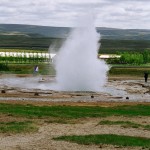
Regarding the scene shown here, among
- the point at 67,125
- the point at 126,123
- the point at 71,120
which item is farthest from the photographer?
the point at 71,120

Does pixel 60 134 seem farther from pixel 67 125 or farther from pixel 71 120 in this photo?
pixel 71 120

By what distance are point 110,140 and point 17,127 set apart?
6.36 meters

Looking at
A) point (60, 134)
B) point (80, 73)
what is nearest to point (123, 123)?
point (60, 134)

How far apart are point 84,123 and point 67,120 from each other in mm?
1645

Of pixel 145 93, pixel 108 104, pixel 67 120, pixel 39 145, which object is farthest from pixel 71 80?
pixel 39 145

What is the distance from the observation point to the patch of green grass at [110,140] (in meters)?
23.5

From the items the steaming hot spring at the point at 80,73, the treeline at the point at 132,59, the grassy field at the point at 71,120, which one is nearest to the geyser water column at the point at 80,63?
the steaming hot spring at the point at 80,73

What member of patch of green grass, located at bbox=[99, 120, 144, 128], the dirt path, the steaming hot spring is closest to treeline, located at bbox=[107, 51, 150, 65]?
the steaming hot spring

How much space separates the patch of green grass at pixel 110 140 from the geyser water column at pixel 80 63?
3583 cm

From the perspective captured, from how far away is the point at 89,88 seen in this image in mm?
61188

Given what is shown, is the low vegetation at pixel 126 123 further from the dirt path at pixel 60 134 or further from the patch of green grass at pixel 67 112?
the patch of green grass at pixel 67 112

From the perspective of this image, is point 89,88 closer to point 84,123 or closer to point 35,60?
point 84,123

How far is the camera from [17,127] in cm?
2770

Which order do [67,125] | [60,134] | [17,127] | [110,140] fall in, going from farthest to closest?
[67,125] < [17,127] < [60,134] < [110,140]
